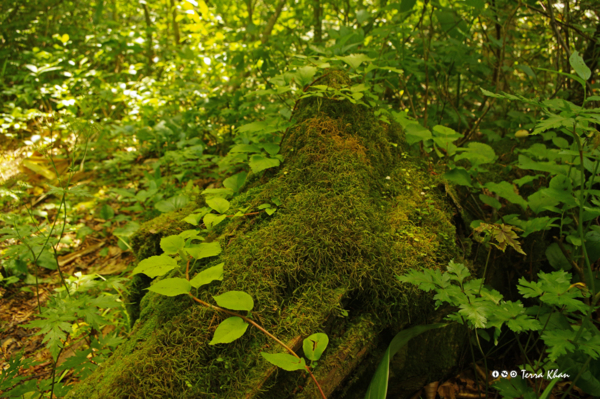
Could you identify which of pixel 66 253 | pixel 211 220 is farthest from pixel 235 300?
pixel 66 253

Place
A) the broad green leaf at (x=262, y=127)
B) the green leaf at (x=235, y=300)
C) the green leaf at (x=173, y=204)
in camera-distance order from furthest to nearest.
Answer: the green leaf at (x=173, y=204), the broad green leaf at (x=262, y=127), the green leaf at (x=235, y=300)

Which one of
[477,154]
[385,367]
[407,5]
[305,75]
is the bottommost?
[385,367]

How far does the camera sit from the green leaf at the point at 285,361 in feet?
3.67

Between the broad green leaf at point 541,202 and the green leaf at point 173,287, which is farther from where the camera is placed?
the broad green leaf at point 541,202

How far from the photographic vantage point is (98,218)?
364cm

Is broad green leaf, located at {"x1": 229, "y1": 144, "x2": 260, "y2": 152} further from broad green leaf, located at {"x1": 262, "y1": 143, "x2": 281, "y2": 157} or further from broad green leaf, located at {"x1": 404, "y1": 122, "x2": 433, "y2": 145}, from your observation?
broad green leaf, located at {"x1": 404, "y1": 122, "x2": 433, "y2": 145}

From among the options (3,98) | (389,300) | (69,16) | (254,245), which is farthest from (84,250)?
(69,16)

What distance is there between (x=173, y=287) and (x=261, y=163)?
0.82 meters

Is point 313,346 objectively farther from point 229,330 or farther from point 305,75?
point 305,75

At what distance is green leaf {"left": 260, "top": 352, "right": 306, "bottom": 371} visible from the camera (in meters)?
1.12

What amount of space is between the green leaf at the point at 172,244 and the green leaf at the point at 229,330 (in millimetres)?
420

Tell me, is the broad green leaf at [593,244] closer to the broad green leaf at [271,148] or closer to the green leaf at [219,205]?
the broad green leaf at [271,148]

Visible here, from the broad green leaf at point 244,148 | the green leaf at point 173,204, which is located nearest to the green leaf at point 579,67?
the broad green leaf at point 244,148

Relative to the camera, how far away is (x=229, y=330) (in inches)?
48.2
